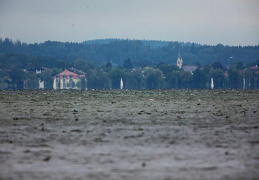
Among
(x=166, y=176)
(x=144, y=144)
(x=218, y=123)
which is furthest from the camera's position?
(x=218, y=123)

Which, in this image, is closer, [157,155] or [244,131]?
[157,155]

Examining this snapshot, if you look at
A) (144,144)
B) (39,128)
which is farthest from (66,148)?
(39,128)

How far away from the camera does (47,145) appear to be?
21938 mm

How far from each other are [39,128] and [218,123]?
9202 millimetres

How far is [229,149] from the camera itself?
2070cm

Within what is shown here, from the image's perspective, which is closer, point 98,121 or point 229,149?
point 229,149

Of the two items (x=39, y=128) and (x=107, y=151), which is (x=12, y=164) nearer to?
(x=107, y=151)

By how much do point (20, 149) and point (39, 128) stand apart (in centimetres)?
824

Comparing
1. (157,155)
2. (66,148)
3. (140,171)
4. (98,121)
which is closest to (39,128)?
(98,121)

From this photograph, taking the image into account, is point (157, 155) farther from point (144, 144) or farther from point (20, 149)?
point (20, 149)

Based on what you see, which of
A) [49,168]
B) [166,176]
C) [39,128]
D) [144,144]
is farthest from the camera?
[39,128]

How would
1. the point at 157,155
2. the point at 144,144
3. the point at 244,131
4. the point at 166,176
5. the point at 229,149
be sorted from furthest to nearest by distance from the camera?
the point at 244,131 → the point at 144,144 → the point at 229,149 → the point at 157,155 → the point at 166,176

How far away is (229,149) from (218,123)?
11.2m

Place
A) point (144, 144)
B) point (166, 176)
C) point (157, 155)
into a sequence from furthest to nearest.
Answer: point (144, 144)
point (157, 155)
point (166, 176)
